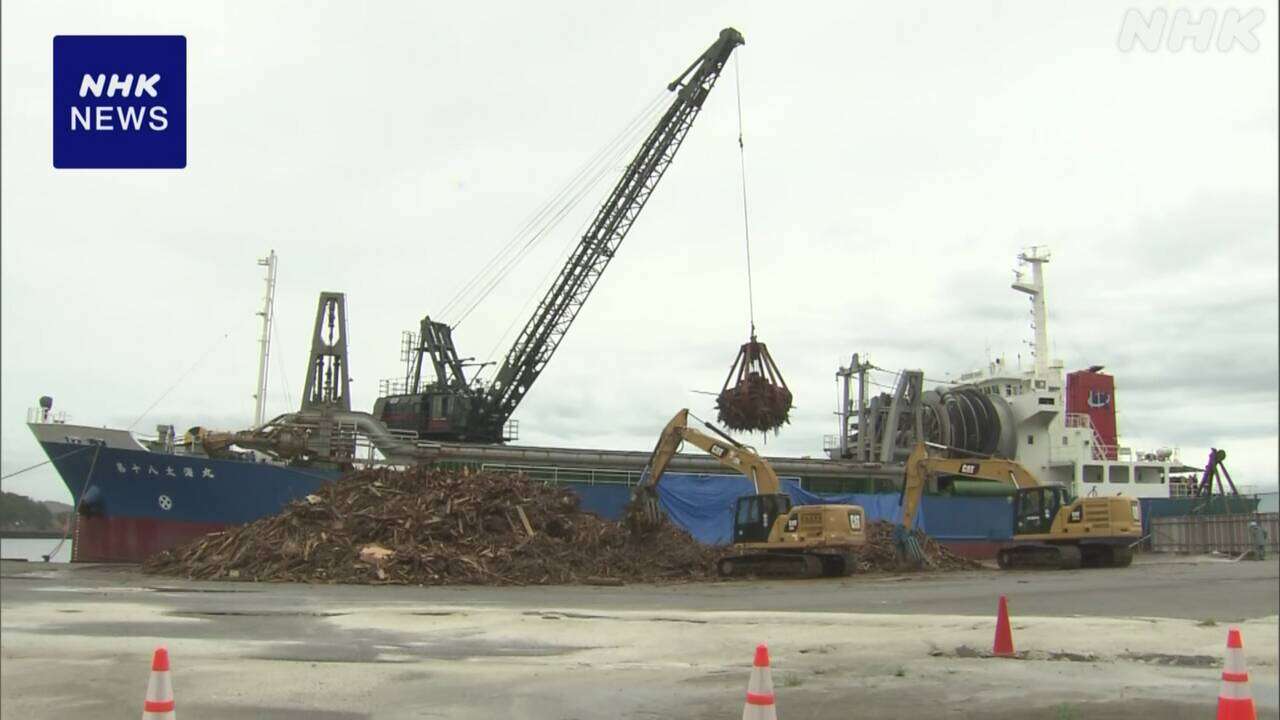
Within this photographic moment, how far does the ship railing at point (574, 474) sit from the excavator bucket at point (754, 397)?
25.0 ft

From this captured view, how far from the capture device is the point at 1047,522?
1189 inches

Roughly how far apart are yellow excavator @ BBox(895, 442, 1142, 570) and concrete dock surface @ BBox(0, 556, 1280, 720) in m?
10.1

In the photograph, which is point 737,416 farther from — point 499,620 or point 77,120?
point 77,120

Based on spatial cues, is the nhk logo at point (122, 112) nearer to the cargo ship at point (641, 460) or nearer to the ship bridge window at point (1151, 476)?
the cargo ship at point (641, 460)

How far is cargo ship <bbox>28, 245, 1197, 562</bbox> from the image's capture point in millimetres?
30172

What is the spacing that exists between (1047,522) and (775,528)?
9.64 meters

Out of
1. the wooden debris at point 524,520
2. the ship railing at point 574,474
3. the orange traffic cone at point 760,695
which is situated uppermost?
the orange traffic cone at point 760,695

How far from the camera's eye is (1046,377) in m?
47.9

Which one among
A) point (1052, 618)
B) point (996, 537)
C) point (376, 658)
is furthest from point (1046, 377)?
point (376, 658)

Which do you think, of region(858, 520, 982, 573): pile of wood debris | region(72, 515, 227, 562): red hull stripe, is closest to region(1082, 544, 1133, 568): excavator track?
region(858, 520, 982, 573): pile of wood debris

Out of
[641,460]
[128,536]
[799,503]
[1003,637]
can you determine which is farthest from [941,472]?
[128,536]

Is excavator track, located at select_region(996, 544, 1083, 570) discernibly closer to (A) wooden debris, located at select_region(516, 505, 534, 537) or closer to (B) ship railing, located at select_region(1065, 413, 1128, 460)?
(A) wooden debris, located at select_region(516, 505, 534, 537)

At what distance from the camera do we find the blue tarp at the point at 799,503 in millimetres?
33188

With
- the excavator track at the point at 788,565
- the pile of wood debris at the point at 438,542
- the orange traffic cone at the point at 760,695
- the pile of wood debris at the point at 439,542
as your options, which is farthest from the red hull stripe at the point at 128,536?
the orange traffic cone at the point at 760,695
